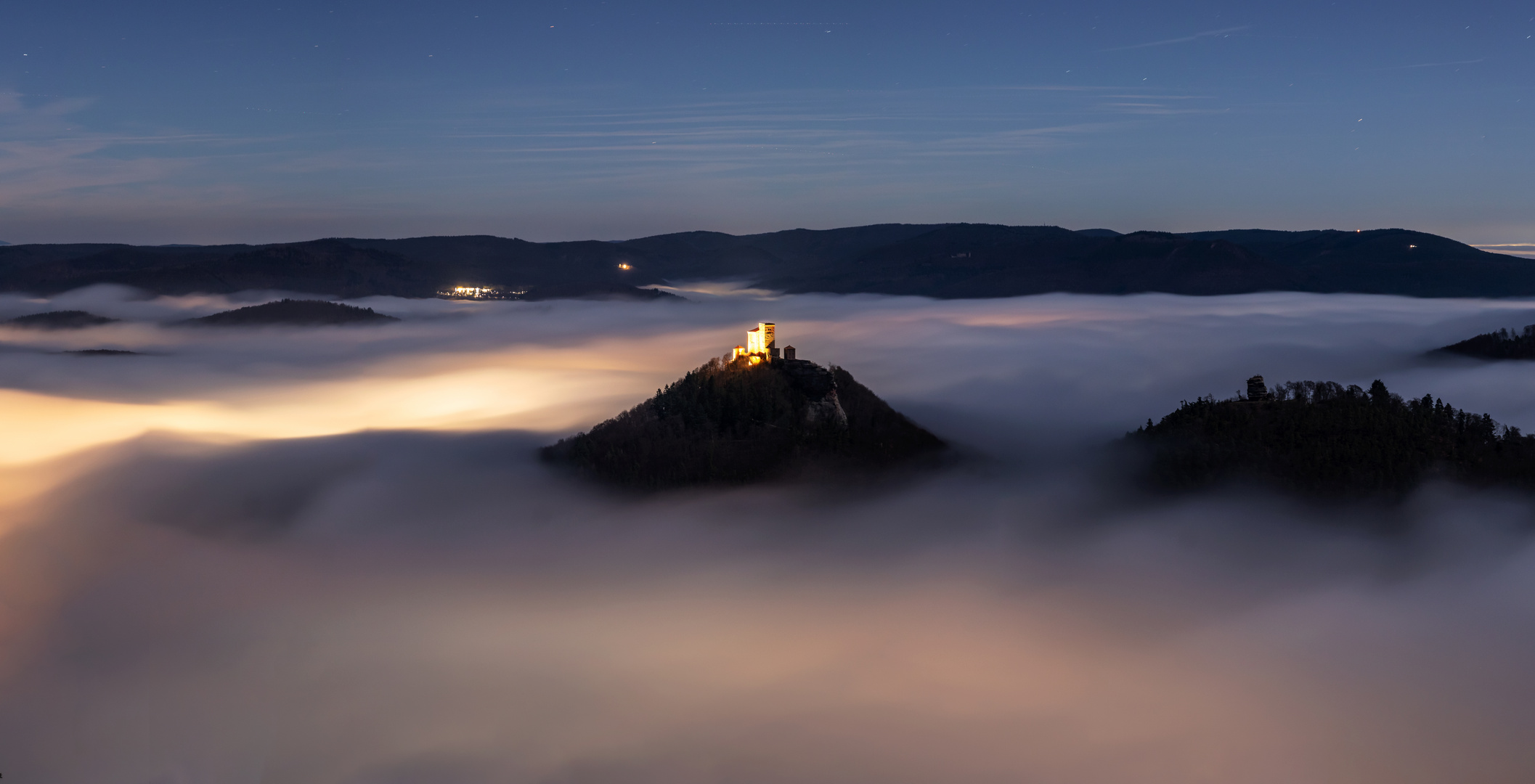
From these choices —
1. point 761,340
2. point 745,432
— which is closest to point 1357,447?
point 761,340

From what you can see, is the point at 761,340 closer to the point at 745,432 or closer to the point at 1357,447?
the point at 745,432

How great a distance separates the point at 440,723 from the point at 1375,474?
134 m

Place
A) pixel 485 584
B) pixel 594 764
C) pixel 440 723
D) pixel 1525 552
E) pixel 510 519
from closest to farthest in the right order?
pixel 594 764
pixel 440 723
pixel 1525 552
pixel 485 584
pixel 510 519

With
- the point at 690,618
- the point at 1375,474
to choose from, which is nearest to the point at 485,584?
the point at 690,618

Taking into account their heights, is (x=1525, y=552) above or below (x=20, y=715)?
above

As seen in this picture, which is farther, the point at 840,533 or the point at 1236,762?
the point at 840,533

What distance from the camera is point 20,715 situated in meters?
97.0

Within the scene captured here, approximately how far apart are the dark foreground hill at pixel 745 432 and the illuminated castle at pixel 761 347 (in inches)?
61.5

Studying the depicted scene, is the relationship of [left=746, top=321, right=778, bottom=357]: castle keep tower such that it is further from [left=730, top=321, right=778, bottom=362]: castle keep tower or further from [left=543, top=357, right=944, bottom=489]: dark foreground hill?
[left=543, top=357, right=944, bottom=489]: dark foreground hill

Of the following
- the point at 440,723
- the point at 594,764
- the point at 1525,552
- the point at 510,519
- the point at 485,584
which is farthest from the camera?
the point at 510,519

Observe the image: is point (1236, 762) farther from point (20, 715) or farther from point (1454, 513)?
point (20, 715)

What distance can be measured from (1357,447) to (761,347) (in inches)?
3583

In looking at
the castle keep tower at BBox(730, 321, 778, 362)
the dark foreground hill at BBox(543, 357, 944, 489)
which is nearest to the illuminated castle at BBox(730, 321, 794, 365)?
the castle keep tower at BBox(730, 321, 778, 362)

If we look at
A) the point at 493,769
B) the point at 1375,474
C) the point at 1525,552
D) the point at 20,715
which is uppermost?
the point at 1375,474
